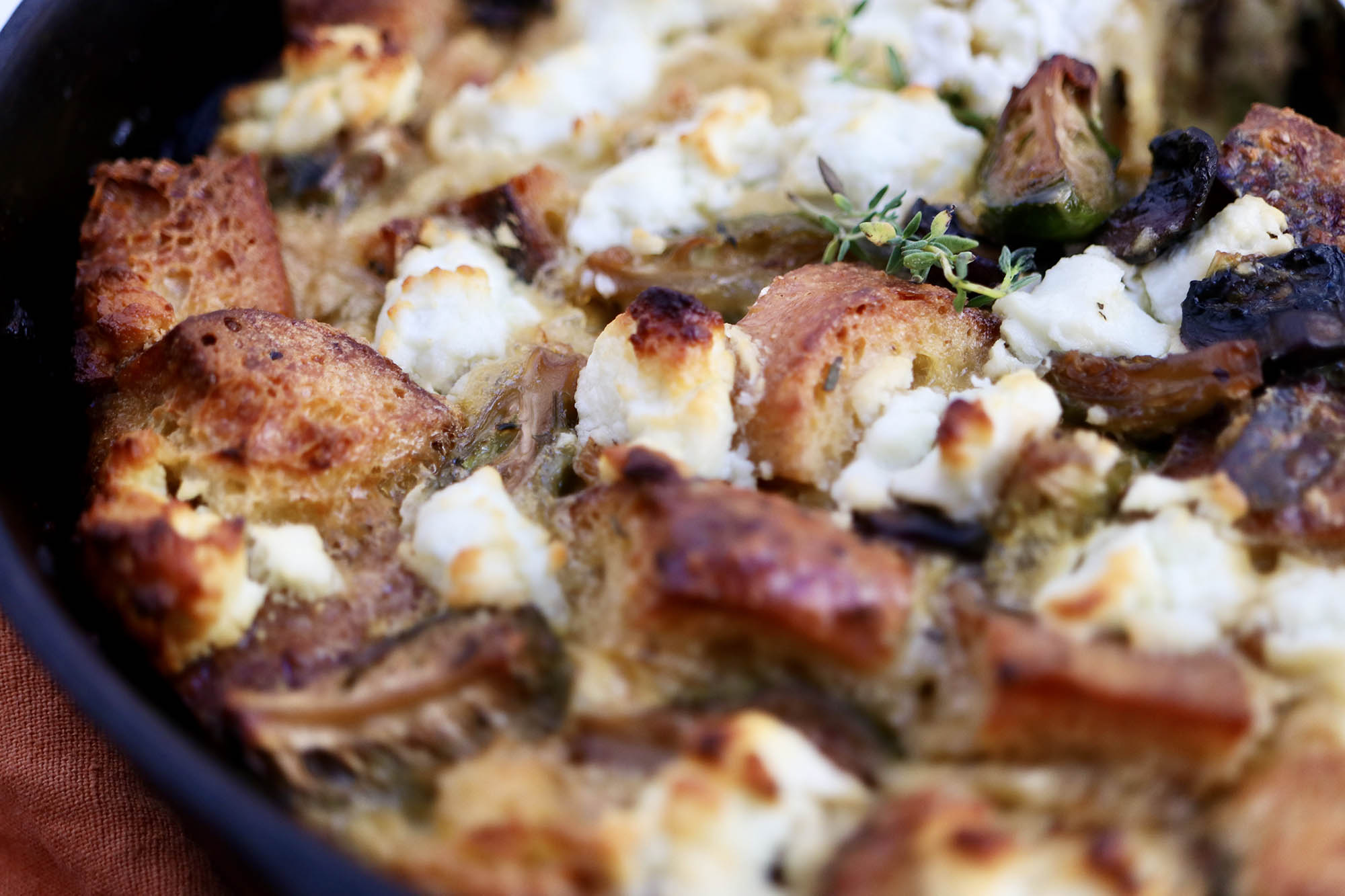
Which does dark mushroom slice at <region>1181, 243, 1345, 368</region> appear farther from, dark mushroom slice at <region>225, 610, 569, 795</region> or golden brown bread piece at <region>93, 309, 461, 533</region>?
golden brown bread piece at <region>93, 309, 461, 533</region>

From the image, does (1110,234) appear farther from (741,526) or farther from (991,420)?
(741,526)

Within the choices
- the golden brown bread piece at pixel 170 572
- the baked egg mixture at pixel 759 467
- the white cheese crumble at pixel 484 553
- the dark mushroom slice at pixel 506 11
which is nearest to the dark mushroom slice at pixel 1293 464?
the baked egg mixture at pixel 759 467

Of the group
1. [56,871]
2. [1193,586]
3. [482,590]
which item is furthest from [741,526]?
[56,871]

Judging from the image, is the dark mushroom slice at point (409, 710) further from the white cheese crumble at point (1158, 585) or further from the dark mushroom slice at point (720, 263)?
the dark mushroom slice at point (720, 263)

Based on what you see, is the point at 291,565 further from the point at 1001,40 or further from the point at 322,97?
the point at 1001,40

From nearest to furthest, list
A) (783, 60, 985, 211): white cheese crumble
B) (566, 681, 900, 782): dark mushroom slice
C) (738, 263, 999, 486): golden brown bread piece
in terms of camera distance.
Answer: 1. (566, 681, 900, 782): dark mushroom slice
2. (738, 263, 999, 486): golden brown bread piece
3. (783, 60, 985, 211): white cheese crumble

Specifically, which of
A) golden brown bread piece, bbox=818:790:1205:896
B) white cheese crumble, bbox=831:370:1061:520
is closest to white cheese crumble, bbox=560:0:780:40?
white cheese crumble, bbox=831:370:1061:520
